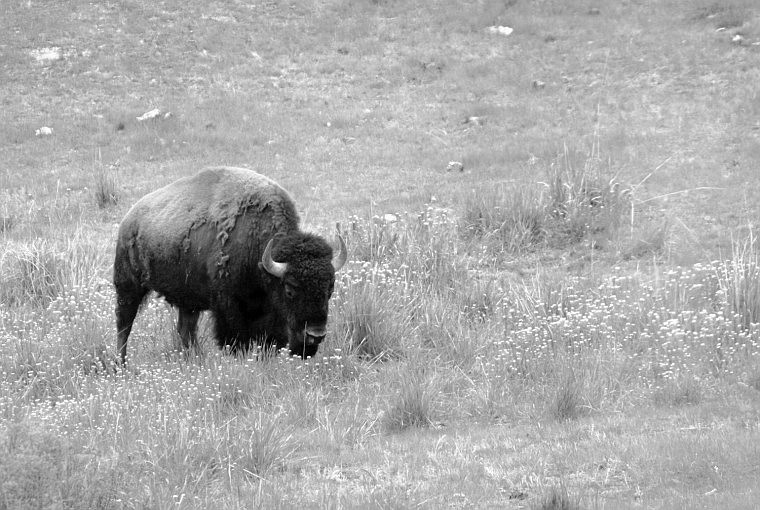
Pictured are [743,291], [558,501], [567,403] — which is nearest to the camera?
[558,501]

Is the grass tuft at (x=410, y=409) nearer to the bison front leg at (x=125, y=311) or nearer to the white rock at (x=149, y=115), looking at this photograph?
the bison front leg at (x=125, y=311)

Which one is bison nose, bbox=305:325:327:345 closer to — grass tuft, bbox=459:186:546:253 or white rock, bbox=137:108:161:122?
grass tuft, bbox=459:186:546:253

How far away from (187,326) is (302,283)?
2587 mm

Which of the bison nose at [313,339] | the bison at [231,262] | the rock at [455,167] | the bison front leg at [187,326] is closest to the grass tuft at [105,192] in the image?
the rock at [455,167]

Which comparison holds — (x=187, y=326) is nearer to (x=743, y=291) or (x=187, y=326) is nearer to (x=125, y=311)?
(x=125, y=311)

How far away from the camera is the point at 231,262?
1089 cm

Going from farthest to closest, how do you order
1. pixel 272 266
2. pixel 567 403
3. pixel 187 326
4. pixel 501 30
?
1. pixel 501 30
2. pixel 187 326
3. pixel 272 266
4. pixel 567 403

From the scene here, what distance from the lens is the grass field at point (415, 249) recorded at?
732 centimetres

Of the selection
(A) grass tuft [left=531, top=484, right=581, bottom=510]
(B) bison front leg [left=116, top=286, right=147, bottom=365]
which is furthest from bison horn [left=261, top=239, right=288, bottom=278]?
(A) grass tuft [left=531, top=484, right=581, bottom=510]

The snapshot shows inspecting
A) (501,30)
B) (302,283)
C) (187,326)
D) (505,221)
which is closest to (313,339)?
(302,283)

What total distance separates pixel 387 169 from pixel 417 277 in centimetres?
675

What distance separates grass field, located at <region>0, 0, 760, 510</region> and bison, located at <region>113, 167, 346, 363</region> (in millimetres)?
517

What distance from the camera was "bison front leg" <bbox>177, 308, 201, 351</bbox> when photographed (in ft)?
38.9

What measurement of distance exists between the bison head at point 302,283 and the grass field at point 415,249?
44cm
